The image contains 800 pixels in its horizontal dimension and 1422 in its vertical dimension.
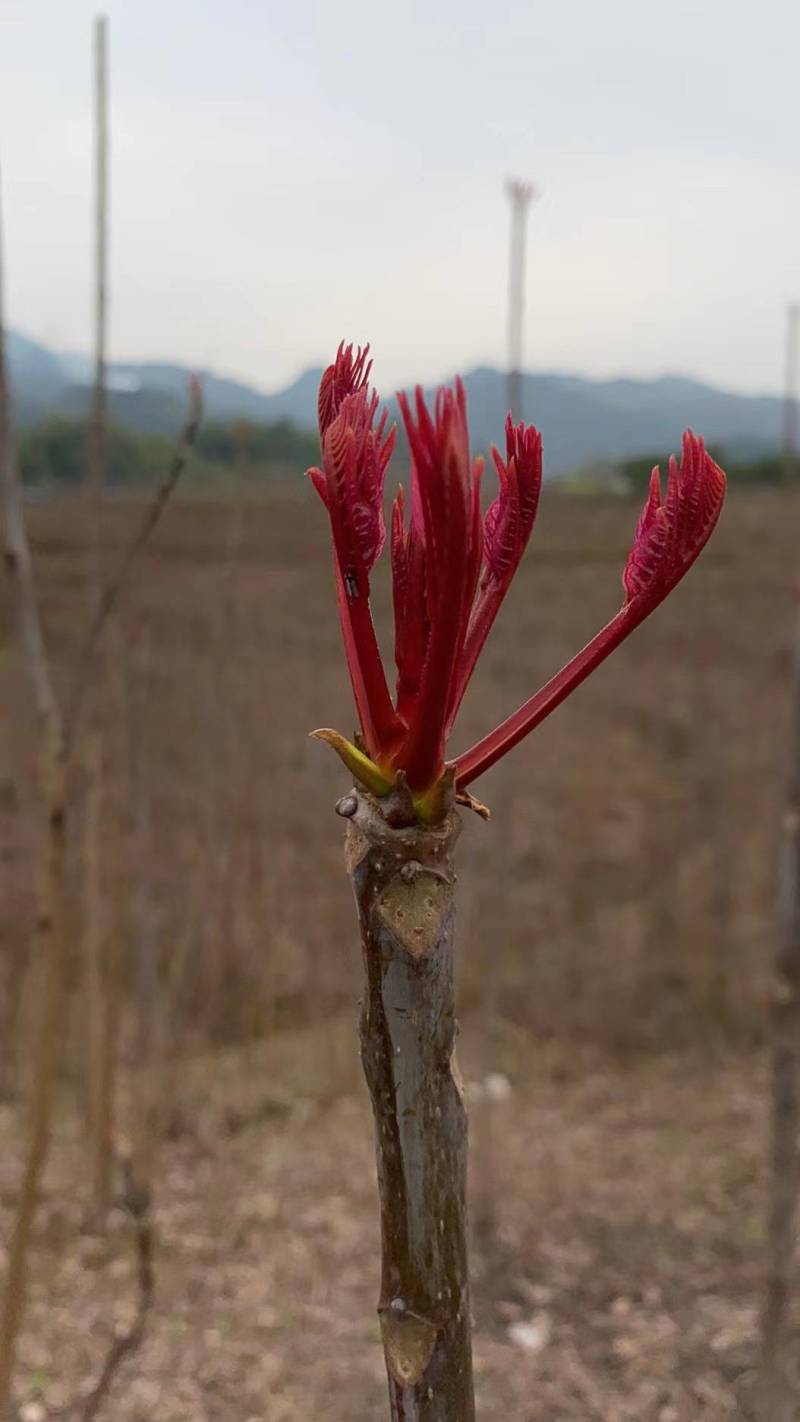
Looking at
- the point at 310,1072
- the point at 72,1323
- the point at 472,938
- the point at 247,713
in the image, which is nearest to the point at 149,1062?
the point at 72,1323

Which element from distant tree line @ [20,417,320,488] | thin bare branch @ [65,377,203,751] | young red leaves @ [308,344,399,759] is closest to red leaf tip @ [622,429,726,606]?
young red leaves @ [308,344,399,759]

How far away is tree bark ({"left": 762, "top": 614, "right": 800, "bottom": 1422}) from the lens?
52.9 inches

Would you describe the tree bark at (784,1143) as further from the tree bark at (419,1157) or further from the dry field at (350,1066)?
the tree bark at (419,1157)

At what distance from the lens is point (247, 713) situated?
3.37 m

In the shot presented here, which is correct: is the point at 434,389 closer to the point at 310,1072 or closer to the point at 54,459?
the point at 54,459

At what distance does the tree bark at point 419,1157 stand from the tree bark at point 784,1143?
0.99 metres

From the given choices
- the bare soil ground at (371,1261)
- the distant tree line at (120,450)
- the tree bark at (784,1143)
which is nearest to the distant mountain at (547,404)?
the distant tree line at (120,450)

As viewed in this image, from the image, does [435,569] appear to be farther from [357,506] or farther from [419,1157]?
[419,1157]

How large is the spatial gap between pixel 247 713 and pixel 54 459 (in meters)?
1.09

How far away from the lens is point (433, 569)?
372 millimetres

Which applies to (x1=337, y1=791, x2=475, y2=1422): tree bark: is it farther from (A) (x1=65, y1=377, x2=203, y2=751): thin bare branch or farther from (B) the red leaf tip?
(A) (x1=65, y1=377, x2=203, y2=751): thin bare branch

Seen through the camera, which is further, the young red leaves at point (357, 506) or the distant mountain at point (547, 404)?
the distant mountain at point (547, 404)

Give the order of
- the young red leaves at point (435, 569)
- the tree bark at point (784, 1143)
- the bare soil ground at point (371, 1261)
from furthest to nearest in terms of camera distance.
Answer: the bare soil ground at point (371, 1261)
the tree bark at point (784, 1143)
the young red leaves at point (435, 569)

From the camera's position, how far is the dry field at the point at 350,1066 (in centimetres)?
199
